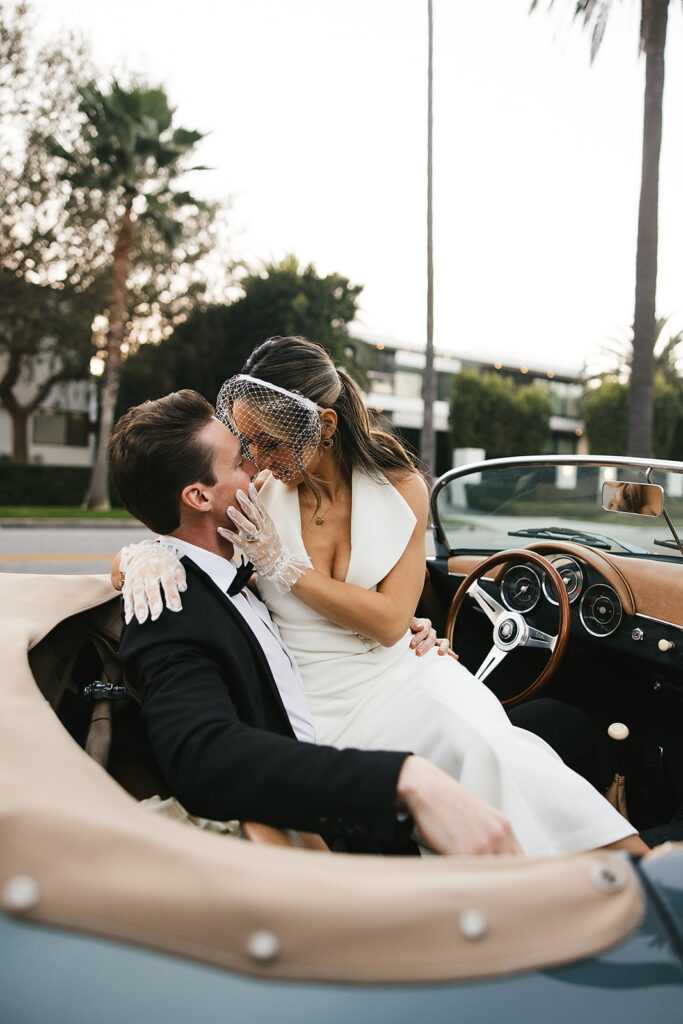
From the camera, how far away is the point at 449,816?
3.79 feet

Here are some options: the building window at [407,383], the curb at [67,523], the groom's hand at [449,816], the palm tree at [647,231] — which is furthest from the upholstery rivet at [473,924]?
the building window at [407,383]

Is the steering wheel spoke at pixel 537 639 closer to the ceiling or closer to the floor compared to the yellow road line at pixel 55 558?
closer to the ceiling

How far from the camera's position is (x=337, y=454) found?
232cm

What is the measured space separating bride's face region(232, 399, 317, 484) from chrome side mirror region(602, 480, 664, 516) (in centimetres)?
98

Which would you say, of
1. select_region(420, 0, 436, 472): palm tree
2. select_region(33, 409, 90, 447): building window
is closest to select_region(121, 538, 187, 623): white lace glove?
select_region(420, 0, 436, 472): palm tree

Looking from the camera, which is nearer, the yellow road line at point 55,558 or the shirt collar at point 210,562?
the shirt collar at point 210,562

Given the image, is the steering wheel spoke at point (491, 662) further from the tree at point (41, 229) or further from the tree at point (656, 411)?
the tree at point (656, 411)

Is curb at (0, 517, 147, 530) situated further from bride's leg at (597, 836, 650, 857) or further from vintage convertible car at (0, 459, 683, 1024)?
vintage convertible car at (0, 459, 683, 1024)

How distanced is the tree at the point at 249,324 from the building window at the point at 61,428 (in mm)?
5582

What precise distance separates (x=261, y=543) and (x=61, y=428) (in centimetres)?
3057

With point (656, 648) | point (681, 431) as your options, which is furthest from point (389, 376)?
point (656, 648)

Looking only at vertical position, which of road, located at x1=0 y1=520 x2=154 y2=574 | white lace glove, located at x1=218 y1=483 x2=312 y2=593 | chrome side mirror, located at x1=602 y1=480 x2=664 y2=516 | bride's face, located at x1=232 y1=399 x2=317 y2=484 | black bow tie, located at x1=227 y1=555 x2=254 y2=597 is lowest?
road, located at x1=0 y1=520 x2=154 y2=574

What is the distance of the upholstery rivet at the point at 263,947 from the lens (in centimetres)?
78

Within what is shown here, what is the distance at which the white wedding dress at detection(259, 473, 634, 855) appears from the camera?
61.6 inches
